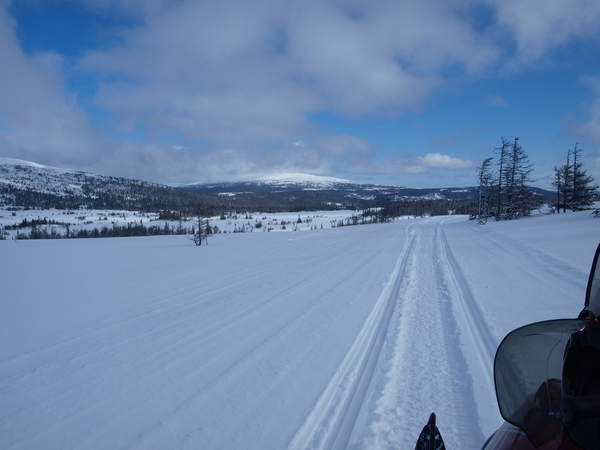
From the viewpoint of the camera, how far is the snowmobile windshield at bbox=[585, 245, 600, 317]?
4.13 feet

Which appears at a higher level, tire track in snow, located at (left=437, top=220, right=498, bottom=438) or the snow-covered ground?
tire track in snow, located at (left=437, top=220, right=498, bottom=438)

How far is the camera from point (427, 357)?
13.1 ft

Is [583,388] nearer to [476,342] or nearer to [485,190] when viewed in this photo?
[476,342]

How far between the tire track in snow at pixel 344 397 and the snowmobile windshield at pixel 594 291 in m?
2.24

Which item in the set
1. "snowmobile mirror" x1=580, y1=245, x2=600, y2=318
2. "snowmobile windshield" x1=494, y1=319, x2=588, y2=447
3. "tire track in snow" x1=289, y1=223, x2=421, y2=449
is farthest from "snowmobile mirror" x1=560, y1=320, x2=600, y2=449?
"tire track in snow" x1=289, y1=223, x2=421, y2=449

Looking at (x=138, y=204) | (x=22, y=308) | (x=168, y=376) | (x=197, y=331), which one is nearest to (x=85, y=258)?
(x=22, y=308)

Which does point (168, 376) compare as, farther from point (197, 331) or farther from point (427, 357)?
point (427, 357)

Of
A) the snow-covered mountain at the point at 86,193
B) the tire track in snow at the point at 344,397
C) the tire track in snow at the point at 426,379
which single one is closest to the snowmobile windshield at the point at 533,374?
the tire track in snow at the point at 426,379

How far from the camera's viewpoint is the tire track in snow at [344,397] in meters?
2.71

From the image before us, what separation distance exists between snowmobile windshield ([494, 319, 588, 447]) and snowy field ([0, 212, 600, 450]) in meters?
1.78

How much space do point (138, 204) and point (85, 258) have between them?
151m

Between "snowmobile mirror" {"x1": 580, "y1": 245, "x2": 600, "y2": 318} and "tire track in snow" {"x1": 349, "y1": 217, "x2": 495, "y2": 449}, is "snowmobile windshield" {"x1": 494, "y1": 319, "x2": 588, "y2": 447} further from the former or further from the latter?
"tire track in snow" {"x1": 349, "y1": 217, "x2": 495, "y2": 449}

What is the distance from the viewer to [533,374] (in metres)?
1.21

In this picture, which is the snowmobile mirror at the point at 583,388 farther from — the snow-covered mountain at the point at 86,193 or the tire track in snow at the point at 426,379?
the snow-covered mountain at the point at 86,193
